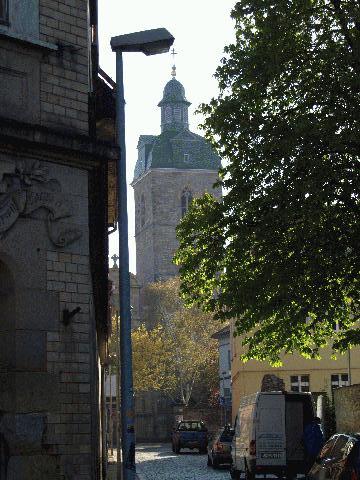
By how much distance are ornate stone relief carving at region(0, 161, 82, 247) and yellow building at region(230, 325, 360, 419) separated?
4632 centimetres

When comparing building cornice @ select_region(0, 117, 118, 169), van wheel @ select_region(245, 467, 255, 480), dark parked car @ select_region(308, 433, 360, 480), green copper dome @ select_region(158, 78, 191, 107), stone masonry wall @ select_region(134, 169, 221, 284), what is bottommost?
van wheel @ select_region(245, 467, 255, 480)

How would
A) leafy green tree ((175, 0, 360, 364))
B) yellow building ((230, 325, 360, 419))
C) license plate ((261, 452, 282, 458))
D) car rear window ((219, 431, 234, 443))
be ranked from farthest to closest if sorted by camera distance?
yellow building ((230, 325, 360, 419))
car rear window ((219, 431, 234, 443))
license plate ((261, 452, 282, 458))
leafy green tree ((175, 0, 360, 364))

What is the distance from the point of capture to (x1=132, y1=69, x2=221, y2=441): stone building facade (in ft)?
449

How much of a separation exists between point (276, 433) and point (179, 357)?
66.7 metres

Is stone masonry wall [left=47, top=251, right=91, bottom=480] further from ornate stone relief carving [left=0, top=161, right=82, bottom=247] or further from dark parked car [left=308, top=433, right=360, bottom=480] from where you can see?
dark parked car [left=308, top=433, right=360, bottom=480]

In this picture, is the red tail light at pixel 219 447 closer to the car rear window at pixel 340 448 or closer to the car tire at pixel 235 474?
the car tire at pixel 235 474

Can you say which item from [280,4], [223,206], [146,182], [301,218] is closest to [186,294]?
[223,206]

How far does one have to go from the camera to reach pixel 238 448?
29.8 metres

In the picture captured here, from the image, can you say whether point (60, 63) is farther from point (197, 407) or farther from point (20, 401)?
point (197, 407)

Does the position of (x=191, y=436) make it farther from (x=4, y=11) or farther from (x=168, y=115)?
(x=168, y=115)

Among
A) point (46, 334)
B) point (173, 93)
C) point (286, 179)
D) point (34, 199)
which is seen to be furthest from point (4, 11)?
point (173, 93)

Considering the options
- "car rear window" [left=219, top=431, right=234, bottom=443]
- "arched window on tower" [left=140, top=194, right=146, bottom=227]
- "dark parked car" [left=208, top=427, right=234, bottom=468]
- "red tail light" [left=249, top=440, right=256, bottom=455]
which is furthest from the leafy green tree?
"arched window on tower" [left=140, top=194, right=146, bottom=227]

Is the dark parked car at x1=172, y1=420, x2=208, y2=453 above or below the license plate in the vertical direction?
below

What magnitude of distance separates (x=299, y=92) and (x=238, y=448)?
11.0 metres
